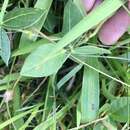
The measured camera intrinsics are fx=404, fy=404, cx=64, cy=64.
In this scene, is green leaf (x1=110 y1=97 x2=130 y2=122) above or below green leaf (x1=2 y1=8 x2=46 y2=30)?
below

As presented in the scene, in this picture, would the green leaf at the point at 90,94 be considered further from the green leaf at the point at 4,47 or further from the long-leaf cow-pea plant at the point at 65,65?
the green leaf at the point at 4,47

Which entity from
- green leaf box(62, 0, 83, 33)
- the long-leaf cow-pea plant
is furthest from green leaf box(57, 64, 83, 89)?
green leaf box(62, 0, 83, 33)

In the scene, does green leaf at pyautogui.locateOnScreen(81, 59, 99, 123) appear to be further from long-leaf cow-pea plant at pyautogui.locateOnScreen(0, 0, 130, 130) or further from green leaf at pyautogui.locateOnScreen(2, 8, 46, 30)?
green leaf at pyautogui.locateOnScreen(2, 8, 46, 30)

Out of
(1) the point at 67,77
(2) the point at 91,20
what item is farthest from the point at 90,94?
(2) the point at 91,20

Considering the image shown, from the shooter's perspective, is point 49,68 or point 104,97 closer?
point 49,68

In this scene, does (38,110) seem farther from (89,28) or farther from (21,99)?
(89,28)

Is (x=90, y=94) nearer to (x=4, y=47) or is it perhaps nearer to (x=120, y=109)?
(x=120, y=109)

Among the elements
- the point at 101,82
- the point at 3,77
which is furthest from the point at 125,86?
the point at 3,77
